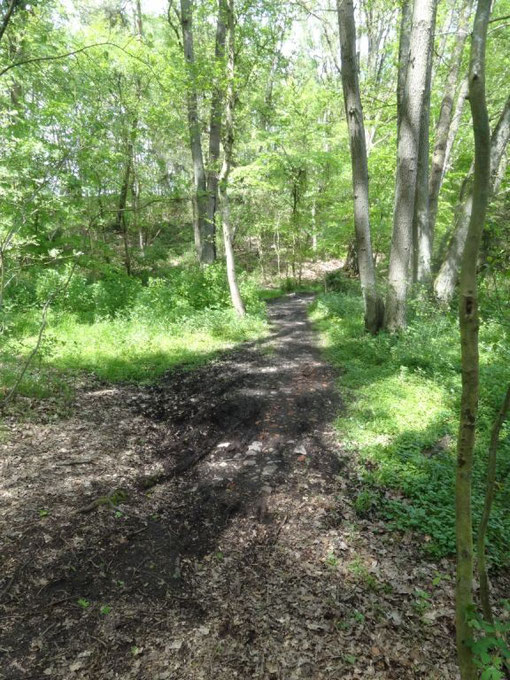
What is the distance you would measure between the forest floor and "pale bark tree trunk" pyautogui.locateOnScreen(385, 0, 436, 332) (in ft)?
12.2

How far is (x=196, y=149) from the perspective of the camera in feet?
41.8

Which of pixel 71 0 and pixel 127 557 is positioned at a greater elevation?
pixel 71 0

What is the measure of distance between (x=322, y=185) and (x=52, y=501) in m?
20.9

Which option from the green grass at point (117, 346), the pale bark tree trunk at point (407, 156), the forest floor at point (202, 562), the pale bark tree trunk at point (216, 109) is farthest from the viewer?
the pale bark tree trunk at point (216, 109)

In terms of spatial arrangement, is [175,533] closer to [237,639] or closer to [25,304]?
[237,639]

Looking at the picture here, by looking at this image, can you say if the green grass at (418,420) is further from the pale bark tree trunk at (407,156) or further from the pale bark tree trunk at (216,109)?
the pale bark tree trunk at (216,109)

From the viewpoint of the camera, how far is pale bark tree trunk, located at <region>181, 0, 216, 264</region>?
36.3 ft


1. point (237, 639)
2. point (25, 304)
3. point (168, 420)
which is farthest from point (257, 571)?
point (25, 304)

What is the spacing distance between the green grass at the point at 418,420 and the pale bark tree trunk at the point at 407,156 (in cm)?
81

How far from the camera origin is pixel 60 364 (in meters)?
7.21

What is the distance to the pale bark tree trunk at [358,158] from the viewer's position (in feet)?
23.4

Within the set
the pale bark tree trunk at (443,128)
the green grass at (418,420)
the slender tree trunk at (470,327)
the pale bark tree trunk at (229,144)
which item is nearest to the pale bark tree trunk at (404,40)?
the pale bark tree trunk at (443,128)

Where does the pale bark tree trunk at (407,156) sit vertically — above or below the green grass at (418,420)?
above

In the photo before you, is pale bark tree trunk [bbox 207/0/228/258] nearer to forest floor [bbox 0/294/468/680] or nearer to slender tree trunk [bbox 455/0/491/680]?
forest floor [bbox 0/294/468/680]
